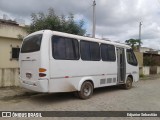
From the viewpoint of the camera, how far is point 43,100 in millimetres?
8141

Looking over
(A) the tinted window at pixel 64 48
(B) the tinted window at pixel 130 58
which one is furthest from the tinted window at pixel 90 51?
(B) the tinted window at pixel 130 58

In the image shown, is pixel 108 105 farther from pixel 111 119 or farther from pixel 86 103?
pixel 111 119

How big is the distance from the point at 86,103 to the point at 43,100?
184 cm

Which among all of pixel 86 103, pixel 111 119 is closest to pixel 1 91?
pixel 86 103

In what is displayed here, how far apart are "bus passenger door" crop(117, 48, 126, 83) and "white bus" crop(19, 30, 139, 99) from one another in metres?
0.33

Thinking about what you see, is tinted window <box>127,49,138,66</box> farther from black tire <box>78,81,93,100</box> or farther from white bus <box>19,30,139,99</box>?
black tire <box>78,81,93,100</box>

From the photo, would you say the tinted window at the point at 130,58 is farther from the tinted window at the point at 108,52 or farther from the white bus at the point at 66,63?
the tinted window at the point at 108,52

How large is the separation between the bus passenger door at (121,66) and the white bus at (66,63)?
33 cm

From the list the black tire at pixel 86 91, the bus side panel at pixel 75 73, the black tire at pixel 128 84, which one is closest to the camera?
the bus side panel at pixel 75 73

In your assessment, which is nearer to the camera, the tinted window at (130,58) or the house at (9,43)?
the tinted window at (130,58)

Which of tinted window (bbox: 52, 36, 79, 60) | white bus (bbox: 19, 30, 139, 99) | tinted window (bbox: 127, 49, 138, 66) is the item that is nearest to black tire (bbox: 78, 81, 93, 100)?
white bus (bbox: 19, 30, 139, 99)

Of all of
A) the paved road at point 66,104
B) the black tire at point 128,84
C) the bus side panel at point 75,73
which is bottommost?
the paved road at point 66,104

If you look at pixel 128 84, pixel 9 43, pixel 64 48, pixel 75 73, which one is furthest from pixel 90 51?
pixel 9 43

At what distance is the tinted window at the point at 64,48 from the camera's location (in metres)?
7.34
